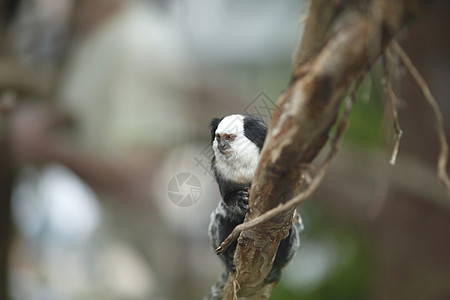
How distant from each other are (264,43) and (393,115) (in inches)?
191

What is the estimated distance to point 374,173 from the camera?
2938 millimetres

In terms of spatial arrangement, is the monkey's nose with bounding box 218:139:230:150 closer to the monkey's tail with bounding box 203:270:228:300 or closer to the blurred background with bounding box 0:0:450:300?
the monkey's tail with bounding box 203:270:228:300

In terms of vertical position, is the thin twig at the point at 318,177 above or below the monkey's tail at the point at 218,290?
above

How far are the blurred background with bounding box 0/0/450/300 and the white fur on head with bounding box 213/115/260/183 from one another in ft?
3.97

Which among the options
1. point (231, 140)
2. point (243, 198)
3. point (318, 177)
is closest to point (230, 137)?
point (231, 140)

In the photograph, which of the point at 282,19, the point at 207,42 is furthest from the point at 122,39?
the point at 282,19

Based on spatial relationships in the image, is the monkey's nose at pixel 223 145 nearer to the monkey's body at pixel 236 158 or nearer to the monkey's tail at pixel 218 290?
the monkey's body at pixel 236 158

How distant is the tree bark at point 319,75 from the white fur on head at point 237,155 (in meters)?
0.19

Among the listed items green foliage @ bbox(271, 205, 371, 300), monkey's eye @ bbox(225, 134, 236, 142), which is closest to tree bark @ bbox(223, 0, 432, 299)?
monkey's eye @ bbox(225, 134, 236, 142)

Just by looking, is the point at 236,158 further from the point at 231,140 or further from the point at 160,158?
the point at 160,158

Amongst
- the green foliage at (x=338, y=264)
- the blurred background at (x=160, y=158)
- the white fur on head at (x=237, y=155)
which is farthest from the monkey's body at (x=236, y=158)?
the green foliage at (x=338, y=264)

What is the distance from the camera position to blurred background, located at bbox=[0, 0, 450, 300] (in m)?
2.94

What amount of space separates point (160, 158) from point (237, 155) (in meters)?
2.70

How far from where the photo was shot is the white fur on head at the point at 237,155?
2.99 feet
